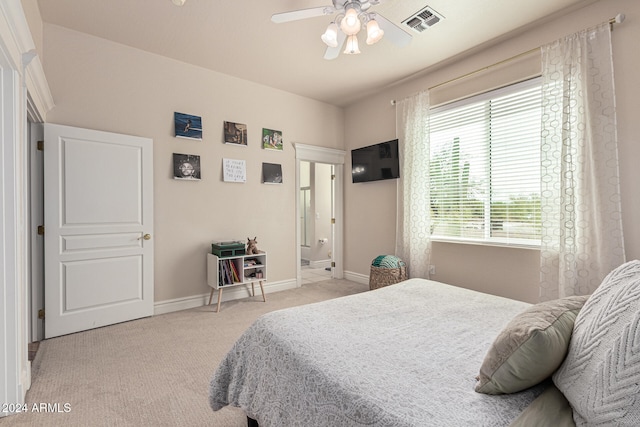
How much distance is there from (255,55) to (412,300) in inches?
118

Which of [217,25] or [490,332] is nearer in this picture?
[490,332]

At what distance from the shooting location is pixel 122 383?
2035 millimetres

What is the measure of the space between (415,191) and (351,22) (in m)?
2.22

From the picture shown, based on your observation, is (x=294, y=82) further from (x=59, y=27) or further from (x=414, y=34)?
(x=59, y=27)

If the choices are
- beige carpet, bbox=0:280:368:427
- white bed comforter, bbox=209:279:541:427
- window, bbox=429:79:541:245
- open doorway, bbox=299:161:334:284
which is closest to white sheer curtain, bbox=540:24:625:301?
window, bbox=429:79:541:245

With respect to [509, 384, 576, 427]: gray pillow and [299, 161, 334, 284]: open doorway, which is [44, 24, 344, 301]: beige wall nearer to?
[299, 161, 334, 284]: open doorway

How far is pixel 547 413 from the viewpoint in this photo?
0.85 m

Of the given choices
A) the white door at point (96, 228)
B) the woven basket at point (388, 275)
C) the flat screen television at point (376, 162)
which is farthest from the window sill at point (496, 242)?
the white door at point (96, 228)

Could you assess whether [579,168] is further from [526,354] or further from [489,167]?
[526,354]

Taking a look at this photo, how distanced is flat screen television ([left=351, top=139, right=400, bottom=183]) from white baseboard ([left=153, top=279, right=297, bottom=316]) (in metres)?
1.91

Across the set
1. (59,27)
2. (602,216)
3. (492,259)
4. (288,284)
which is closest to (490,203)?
(492,259)

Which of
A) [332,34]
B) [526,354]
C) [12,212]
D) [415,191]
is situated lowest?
[526,354]

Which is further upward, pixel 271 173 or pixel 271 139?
pixel 271 139

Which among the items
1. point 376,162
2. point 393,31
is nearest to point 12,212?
point 393,31
